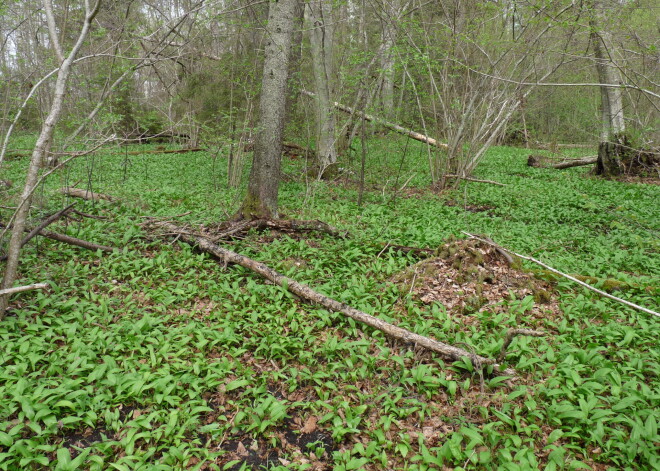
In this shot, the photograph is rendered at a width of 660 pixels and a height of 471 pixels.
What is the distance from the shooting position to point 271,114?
5.98 meters

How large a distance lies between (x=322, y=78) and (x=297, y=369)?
8107 mm

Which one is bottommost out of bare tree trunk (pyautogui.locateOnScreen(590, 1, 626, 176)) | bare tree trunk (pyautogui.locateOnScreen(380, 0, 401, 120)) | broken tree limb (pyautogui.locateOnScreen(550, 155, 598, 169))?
broken tree limb (pyautogui.locateOnScreen(550, 155, 598, 169))

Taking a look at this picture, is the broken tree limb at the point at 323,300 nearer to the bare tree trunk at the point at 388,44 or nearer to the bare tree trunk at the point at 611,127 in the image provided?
the bare tree trunk at the point at 388,44

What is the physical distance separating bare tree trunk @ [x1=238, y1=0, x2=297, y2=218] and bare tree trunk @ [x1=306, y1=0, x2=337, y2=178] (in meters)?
3.31

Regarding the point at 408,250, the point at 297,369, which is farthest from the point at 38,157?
the point at 408,250

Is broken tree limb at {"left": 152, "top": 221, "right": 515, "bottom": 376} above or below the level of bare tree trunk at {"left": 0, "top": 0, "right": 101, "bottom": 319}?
below

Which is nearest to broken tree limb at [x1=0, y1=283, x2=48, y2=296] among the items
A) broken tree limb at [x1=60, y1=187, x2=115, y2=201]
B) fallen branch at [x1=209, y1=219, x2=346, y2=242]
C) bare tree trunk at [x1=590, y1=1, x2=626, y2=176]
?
fallen branch at [x1=209, y1=219, x2=346, y2=242]

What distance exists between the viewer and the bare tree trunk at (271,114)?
19.3ft

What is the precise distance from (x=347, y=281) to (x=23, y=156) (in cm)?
1271

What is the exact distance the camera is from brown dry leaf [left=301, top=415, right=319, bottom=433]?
107 inches

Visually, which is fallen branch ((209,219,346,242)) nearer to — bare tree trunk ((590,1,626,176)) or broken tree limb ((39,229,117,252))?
broken tree limb ((39,229,117,252))

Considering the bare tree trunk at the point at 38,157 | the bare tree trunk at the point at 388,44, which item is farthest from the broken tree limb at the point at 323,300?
the bare tree trunk at the point at 388,44

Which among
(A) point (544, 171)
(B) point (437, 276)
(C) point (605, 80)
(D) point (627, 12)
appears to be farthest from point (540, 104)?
(B) point (437, 276)

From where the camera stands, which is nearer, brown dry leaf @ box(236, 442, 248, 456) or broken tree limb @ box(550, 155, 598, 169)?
brown dry leaf @ box(236, 442, 248, 456)
